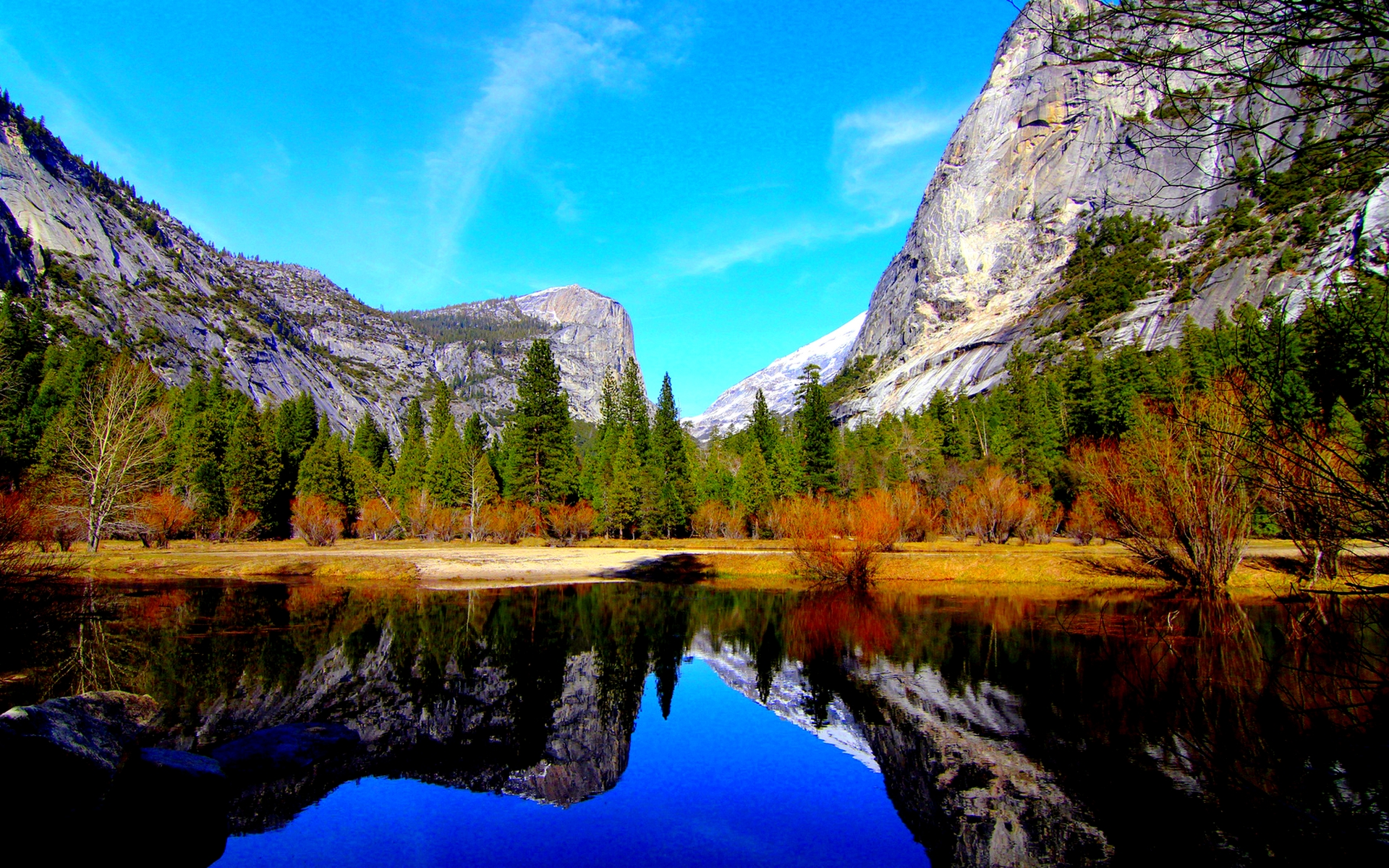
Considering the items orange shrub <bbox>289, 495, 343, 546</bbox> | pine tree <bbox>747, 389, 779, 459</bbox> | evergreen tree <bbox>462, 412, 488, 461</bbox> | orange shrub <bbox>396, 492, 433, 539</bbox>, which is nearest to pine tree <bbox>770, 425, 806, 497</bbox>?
pine tree <bbox>747, 389, 779, 459</bbox>

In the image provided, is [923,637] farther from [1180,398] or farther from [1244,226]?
[1244,226]

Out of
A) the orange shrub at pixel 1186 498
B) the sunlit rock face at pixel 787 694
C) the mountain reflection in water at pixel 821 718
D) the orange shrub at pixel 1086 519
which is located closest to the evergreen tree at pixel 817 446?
the orange shrub at pixel 1086 519

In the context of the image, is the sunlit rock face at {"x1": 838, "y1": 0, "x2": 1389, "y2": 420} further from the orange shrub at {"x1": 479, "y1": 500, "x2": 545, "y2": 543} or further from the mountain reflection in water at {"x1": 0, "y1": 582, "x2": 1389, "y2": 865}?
the mountain reflection in water at {"x1": 0, "y1": 582, "x2": 1389, "y2": 865}

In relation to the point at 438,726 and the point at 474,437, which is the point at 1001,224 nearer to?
the point at 474,437

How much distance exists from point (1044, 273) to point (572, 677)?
146 m

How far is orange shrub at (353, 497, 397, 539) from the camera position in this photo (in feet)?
173

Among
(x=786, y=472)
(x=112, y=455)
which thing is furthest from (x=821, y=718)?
(x=786, y=472)

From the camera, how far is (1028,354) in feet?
321

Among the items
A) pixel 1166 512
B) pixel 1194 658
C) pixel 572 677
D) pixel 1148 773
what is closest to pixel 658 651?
pixel 572 677

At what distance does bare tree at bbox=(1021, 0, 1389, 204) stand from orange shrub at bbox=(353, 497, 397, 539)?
56649 millimetres

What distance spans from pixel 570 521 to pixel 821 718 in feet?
124

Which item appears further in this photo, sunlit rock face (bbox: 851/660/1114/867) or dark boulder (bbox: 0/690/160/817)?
sunlit rock face (bbox: 851/660/1114/867)

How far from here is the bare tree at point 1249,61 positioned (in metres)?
3.98

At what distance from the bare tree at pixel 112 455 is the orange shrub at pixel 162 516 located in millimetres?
794
